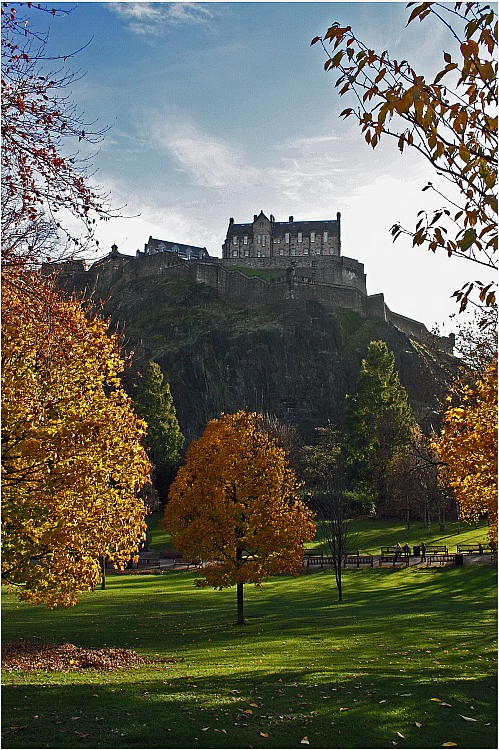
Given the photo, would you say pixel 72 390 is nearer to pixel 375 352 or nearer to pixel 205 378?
pixel 375 352

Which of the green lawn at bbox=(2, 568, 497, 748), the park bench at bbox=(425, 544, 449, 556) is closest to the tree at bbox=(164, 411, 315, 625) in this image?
the green lawn at bbox=(2, 568, 497, 748)

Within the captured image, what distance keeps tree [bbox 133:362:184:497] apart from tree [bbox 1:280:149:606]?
42.0 meters

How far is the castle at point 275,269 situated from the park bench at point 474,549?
165 feet

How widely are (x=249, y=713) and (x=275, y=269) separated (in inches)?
3517

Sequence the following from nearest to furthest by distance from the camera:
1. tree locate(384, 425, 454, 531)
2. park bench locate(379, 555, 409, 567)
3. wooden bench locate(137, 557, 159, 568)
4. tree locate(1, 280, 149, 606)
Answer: tree locate(1, 280, 149, 606) → park bench locate(379, 555, 409, 567) → wooden bench locate(137, 557, 159, 568) → tree locate(384, 425, 454, 531)

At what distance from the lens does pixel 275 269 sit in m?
94.6

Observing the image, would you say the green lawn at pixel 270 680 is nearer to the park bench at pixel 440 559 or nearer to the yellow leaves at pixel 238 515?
the yellow leaves at pixel 238 515

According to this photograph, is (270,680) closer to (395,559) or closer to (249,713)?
(249,713)

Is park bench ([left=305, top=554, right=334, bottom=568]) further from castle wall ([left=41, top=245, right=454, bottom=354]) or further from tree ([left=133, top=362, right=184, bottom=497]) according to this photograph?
castle wall ([left=41, top=245, right=454, bottom=354])

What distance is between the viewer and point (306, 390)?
244 ft

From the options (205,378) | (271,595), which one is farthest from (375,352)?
(271,595)

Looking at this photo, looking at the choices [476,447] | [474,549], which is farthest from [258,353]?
[476,447]

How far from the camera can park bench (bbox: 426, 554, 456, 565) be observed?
98.7ft

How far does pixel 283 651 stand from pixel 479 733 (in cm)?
699
